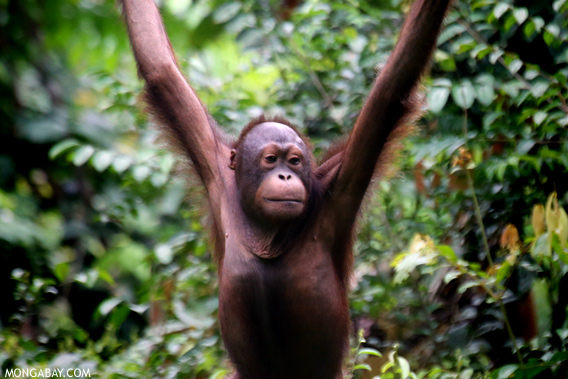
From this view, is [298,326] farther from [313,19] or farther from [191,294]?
[313,19]

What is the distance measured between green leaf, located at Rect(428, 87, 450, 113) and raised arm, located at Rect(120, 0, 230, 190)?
113 centimetres

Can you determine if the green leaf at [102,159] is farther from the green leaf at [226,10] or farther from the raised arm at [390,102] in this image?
the raised arm at [390,102]

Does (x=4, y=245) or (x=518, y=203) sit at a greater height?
(x=518, y=203)

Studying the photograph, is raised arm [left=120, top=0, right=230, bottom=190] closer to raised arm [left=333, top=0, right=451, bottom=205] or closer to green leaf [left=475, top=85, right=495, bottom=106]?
raised arm [left=333, top=0, right=451, bottom=205]

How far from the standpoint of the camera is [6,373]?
3.79 meters

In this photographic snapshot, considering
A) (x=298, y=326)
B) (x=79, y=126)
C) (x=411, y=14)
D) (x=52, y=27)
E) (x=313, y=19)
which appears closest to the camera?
(x=411, y=14)

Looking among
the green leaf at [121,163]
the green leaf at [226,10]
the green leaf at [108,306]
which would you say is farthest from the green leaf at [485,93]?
the green leaf at [108,306]

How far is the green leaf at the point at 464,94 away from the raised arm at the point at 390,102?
Answer: 0.94 meters

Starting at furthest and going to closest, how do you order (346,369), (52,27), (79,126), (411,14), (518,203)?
(52,27) → (79,126) → (518,203) → (346,369) → (411,14)

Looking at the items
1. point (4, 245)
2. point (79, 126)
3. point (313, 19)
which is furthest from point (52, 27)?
point (313, 19)

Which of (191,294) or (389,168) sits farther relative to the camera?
(191,294)

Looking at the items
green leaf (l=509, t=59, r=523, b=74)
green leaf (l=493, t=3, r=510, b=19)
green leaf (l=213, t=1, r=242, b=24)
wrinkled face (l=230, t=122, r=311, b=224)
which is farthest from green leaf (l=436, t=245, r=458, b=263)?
green leaf (l=213, t=1, r=242, b=24)

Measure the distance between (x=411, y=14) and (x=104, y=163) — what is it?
2.24 metres

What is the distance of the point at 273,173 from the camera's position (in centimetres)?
297
